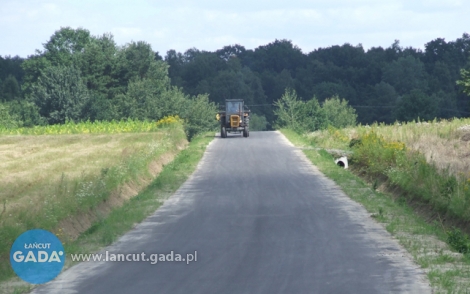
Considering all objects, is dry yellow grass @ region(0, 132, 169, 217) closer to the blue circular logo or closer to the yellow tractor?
the blue circular logo

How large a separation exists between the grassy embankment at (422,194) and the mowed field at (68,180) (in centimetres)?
656

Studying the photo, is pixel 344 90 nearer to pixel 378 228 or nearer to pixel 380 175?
pixel 380 175

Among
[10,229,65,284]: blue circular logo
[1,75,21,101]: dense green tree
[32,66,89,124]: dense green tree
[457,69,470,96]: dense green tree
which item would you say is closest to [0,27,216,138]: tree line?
[32,66,89,124]: dense green tree

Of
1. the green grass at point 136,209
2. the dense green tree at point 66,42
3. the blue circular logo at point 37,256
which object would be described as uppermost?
the dense green tree at point 66,42

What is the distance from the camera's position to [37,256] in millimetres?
12281

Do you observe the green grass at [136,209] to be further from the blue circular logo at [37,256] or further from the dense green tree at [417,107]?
the dense green tree at [417,107]

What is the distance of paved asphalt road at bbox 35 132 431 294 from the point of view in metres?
10.4

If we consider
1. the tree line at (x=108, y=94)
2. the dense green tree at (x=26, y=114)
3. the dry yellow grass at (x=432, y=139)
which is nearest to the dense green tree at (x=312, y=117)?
the tree line at (x=108, y=94)

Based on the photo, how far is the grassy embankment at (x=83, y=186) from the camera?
1426cm

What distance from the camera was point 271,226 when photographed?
1561cm

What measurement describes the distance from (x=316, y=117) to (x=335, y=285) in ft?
181

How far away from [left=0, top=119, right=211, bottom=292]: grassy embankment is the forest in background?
18.9 meters

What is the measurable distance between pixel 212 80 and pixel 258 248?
126666 millimetres

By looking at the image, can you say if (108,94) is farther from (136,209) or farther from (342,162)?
(136,209)
